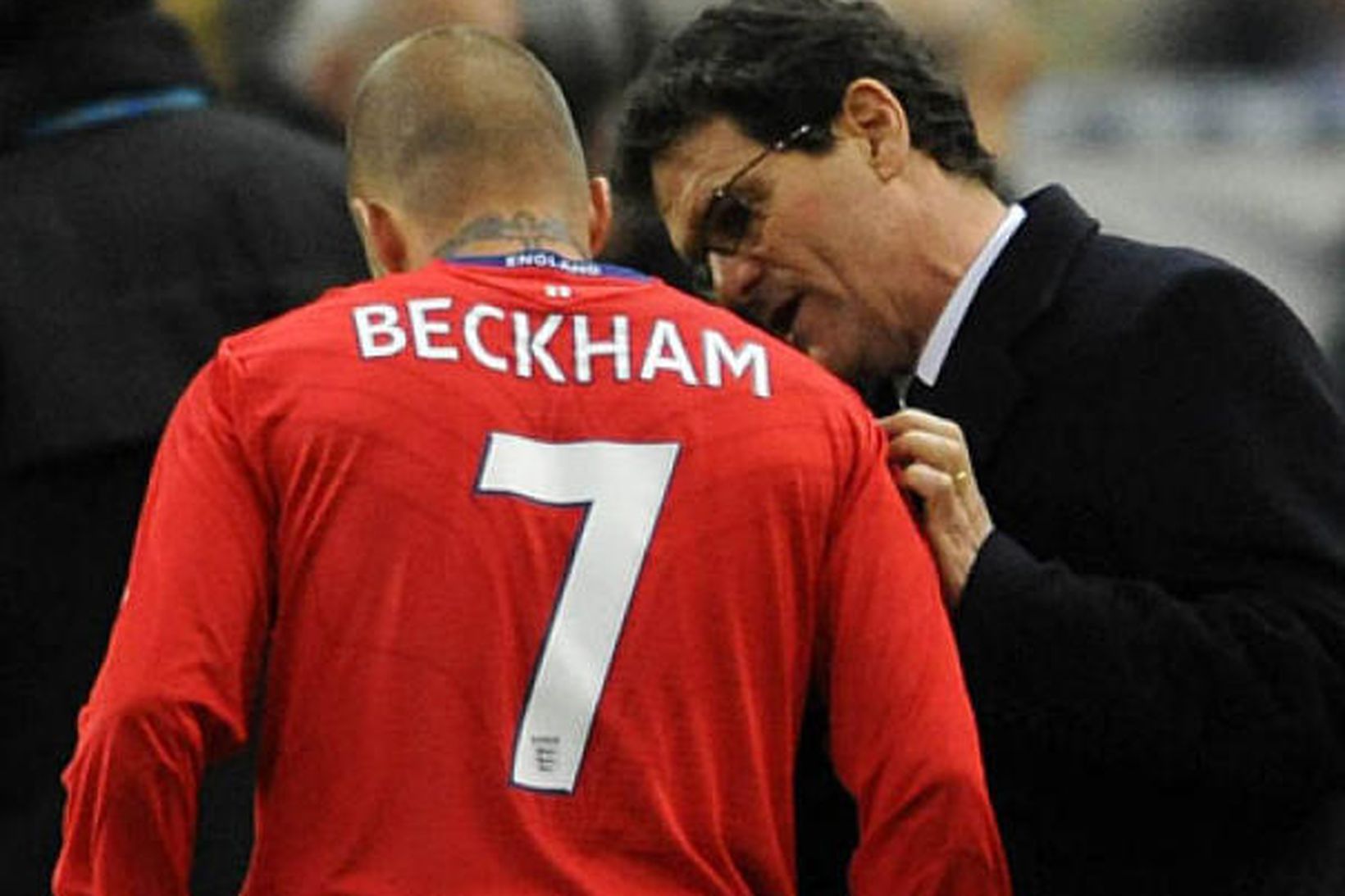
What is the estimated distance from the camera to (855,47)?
14.1 ft

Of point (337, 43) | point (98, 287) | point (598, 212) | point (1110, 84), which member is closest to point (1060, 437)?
point (598, 212)

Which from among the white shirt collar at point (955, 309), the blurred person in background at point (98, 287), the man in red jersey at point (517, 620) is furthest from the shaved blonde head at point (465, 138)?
the blurred person in background at point (98, 287)

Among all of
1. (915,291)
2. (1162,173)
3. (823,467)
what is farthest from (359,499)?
(1162,173)

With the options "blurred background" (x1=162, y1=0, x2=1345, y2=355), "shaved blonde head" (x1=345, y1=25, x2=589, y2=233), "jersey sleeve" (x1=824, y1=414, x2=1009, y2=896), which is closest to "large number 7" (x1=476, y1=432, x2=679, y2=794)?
"jersey sleeve" (x1=824, y1=414, x2=1009, y2=896)

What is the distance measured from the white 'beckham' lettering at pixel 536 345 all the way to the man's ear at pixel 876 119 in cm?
52

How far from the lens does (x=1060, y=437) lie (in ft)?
13.5

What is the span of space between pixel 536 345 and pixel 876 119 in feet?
2.17

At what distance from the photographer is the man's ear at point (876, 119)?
426 cm

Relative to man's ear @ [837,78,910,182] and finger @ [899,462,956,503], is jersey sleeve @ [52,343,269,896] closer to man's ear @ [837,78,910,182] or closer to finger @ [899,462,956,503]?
finger @ [899,462,956,503]

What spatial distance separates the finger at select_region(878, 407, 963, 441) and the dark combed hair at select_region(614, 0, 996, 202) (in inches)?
16.6

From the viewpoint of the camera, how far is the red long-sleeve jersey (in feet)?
12.0

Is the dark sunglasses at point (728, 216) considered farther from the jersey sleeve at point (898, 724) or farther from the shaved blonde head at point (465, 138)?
the jersey sleeve at point (898, 724)

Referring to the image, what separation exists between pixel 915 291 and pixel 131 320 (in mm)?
1180

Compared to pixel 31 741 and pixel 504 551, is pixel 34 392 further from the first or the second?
pixel 504 551
